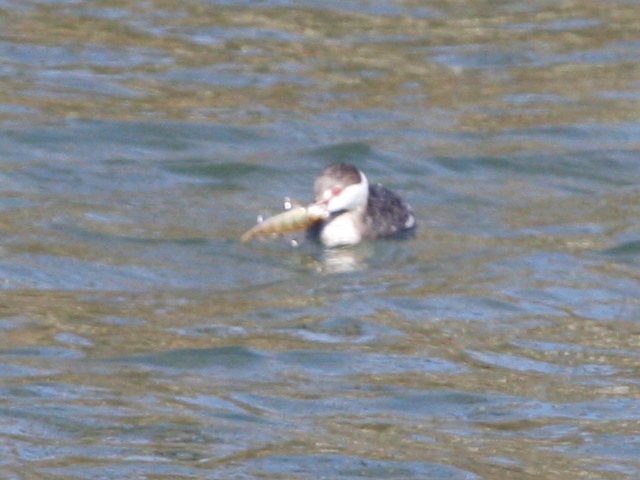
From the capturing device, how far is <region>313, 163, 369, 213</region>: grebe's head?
36.6 ft

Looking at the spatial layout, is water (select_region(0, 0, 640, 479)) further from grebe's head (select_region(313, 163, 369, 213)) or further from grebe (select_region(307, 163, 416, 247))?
grebe's head (select_region(313, 163, 369, 213))

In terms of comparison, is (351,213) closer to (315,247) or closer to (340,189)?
(340,189)

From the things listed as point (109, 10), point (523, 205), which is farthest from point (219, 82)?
point (523, 205)

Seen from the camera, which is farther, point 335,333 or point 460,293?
point 460,293

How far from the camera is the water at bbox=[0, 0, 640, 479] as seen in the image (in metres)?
7.53

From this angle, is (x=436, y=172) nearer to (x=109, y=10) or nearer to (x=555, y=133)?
(x=555, y=133)

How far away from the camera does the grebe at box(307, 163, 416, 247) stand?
11227mm

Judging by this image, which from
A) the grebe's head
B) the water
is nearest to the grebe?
the grebe's head

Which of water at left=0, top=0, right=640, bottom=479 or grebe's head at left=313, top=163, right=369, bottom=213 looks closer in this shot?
water at left=0, top=0, right=640, bottom=479

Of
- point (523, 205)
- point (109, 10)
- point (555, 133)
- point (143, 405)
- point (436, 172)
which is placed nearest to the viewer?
point (143, 405)

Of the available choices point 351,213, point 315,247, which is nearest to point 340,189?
point 351,213

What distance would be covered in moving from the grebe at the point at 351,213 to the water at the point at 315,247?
0.15 metres

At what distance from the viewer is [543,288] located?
33.1 feet

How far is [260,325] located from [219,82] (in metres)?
6.30
